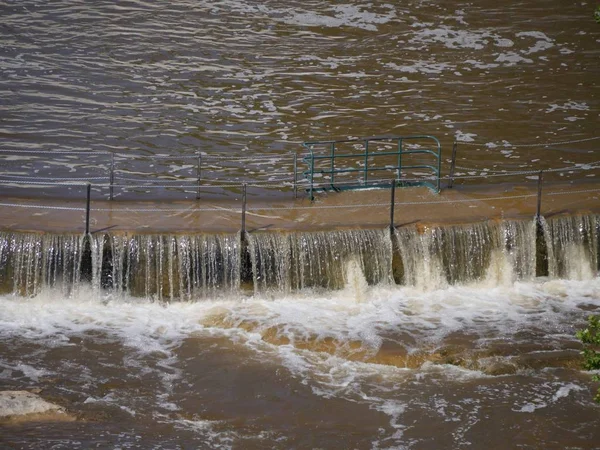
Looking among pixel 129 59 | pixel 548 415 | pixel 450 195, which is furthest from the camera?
pixel 129 59

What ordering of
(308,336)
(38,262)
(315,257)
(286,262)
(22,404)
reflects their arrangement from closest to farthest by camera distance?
(22,404)
(308,336)
(38,262)
(286,262)
(315,257)

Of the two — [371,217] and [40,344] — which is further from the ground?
[371,217]

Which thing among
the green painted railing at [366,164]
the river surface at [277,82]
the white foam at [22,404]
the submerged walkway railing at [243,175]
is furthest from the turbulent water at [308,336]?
the river surface at [277,82]

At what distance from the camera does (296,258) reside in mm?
18219

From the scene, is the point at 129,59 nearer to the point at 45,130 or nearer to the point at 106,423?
the point at 45,130

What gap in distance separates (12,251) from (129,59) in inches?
557

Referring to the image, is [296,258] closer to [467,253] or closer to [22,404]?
[467,253]

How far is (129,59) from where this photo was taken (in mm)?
30781

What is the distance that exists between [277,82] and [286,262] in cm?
1199

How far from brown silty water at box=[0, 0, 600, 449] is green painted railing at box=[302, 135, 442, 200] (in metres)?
0.41

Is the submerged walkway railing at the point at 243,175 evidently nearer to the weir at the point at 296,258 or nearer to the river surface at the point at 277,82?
the river surface at the point at 277,82

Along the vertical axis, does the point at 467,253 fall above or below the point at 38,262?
above

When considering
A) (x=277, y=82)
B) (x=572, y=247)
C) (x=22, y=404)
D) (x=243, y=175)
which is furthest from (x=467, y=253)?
(x=277, y=82)

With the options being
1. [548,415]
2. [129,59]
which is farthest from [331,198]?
[129,59]
